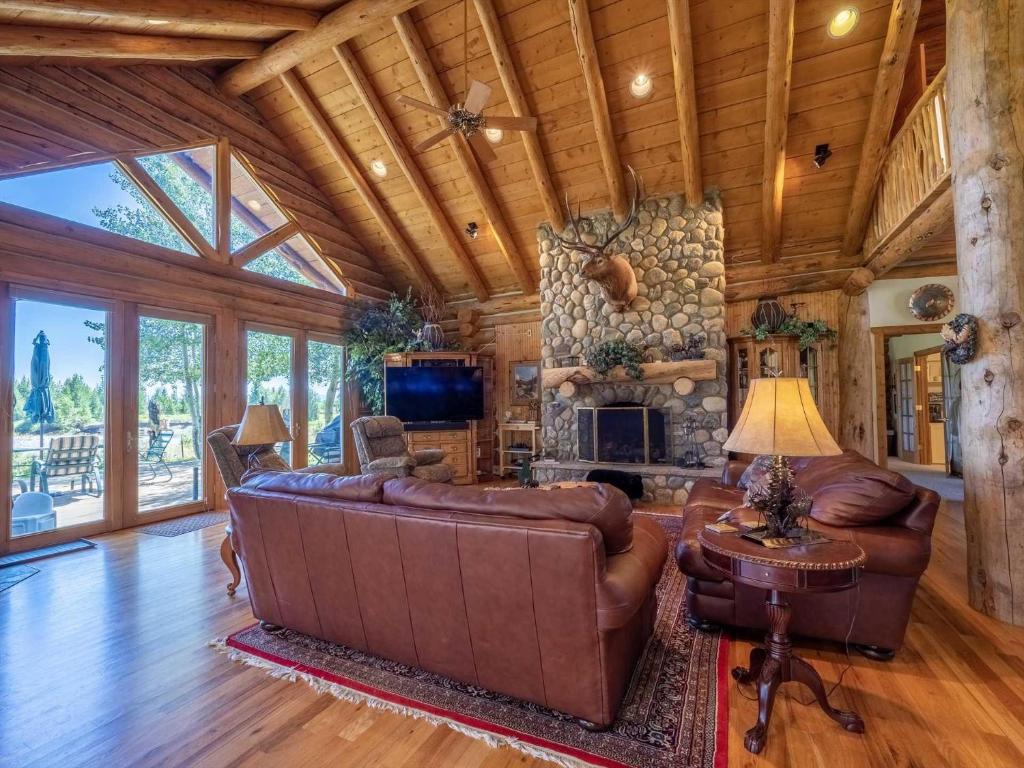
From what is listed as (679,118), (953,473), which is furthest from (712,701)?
(953,473)

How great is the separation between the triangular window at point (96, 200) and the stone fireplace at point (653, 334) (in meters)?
4.62

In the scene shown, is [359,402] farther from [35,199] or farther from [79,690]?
[79,690]

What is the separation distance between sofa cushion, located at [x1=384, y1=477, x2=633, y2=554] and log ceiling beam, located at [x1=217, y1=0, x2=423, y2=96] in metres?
4.42

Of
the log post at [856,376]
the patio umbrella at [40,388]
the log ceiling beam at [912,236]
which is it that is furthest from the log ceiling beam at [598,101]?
the patio umbrella at [40,388]

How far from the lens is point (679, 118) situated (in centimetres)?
487

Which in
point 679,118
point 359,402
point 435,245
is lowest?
point 359,402

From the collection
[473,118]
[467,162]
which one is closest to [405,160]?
[467,162]

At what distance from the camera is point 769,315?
247 inches

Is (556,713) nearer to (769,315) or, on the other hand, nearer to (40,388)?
(40,388)

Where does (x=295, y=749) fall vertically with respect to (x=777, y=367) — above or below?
below

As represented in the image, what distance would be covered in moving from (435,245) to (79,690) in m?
6.40

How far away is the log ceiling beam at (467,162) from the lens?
4723 mm

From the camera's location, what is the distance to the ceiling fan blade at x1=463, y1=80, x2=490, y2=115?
3645 millimetres

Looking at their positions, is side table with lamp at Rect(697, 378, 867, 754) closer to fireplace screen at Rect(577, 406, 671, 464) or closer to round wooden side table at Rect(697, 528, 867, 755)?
round wooden side table at Rect(697, 528, 867, 755)
